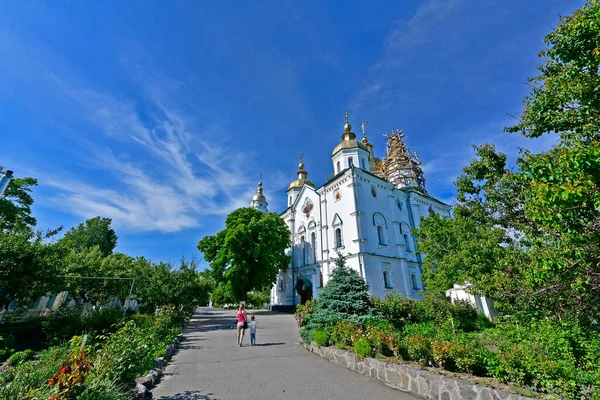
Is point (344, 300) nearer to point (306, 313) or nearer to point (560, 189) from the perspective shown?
point (306, 313)

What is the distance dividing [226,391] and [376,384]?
3487 mm

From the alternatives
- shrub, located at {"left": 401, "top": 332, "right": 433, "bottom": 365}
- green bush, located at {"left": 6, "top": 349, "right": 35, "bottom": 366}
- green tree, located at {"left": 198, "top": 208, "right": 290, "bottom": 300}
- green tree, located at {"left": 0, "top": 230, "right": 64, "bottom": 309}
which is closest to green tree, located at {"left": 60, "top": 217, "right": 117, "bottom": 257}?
green tree, located at {"left": 198, "top": 208, "right": 290, "bottom": 300}

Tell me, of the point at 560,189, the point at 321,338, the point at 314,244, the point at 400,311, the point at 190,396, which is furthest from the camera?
the point at 314,244

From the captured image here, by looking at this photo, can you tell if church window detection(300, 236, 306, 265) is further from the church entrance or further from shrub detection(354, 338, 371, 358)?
shrub detection(354, 338, 371, 358)

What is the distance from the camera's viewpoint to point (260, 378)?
246 inches

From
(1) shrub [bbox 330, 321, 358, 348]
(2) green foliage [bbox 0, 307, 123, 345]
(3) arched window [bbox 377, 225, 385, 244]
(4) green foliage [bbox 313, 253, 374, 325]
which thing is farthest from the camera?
(3) arched window [bbox 377, 225, 385, 244]

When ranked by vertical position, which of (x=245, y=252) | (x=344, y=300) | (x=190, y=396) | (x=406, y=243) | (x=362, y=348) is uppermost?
(x=406, y=243)

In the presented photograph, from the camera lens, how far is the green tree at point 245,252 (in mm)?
23812

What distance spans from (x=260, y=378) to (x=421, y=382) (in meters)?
3.73

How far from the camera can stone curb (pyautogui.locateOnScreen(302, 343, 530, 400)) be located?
14.3 feet

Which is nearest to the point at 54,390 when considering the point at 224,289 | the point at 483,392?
the point at 483,392

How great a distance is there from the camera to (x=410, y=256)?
26.0 metres

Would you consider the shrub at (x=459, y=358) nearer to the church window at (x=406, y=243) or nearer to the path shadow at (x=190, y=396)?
the path shadow at (x=190, y=396)

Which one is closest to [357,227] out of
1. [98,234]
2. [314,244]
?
[314,244]
